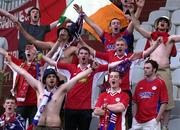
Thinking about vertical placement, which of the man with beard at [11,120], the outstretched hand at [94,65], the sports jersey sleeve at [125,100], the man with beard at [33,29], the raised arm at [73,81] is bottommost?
the man with beard at [11,120]

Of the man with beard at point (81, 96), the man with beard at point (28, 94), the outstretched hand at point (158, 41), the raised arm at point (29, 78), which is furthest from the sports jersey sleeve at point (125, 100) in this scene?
the man with beard at point (28, 94)

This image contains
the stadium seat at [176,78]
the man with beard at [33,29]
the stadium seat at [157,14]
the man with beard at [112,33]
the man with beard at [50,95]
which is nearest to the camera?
the man with beard at [50,95]

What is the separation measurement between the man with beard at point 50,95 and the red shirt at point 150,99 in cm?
79

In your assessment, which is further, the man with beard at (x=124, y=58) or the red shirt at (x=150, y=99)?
the man with beard at (x=124, y=58)

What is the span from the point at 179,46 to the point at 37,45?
10.5ft

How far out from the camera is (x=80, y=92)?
909 centimetres

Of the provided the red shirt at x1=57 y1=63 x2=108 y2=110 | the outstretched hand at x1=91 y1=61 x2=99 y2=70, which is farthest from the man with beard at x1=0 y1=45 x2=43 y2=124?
the outstretched hand at x1=91 y1=61 x2=99 y2=70

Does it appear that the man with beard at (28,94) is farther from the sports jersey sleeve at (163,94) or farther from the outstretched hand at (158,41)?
the sports jersey sleeve at (163,94)

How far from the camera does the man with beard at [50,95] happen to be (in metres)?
8.55

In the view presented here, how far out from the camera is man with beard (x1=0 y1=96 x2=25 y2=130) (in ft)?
28.6

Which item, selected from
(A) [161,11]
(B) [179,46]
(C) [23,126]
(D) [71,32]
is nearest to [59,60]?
(D) [71,32]

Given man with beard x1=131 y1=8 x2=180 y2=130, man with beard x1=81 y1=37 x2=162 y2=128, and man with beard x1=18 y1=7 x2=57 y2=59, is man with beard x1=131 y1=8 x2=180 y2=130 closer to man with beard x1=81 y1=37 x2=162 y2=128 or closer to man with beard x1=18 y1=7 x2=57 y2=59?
man with beard x1=81 y1=37 x2=162 y2=128

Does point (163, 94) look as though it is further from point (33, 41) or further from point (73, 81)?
point (33, 41)

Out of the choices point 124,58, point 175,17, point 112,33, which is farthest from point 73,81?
point 175,17
